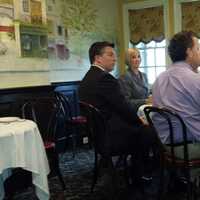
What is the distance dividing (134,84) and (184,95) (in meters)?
1.74

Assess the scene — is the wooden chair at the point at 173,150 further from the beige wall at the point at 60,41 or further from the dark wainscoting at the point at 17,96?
the beige wall at the point at 60,41

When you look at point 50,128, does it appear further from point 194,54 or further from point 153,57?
point 153,57

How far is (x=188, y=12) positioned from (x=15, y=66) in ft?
9.85

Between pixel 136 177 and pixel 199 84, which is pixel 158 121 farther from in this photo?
pixel 136 177

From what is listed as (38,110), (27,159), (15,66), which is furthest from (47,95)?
(27,159)

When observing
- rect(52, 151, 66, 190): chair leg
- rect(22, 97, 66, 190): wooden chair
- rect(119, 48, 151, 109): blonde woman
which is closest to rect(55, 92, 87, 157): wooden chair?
rect(22, 97, 66, 190): wooden chair

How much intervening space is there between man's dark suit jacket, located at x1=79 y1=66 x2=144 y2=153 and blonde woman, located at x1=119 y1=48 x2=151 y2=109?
0.95 metres

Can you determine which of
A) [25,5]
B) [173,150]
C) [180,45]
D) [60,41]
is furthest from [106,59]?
[60,41]

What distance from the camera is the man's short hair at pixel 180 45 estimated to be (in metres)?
2.58

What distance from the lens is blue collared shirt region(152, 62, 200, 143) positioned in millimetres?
2398

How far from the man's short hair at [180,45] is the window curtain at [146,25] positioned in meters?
3.55

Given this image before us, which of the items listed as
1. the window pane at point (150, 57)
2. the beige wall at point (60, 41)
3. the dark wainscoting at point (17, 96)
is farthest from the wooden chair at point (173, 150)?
the window pane at point (150, 57)

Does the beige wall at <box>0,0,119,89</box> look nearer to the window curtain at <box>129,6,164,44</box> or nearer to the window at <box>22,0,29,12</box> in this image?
the window at <box>22,0,29,12</box>

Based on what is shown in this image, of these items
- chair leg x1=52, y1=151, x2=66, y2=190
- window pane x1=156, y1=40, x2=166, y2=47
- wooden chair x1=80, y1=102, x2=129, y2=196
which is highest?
window pane x1=156, y1=40, x2=166, y2=47
